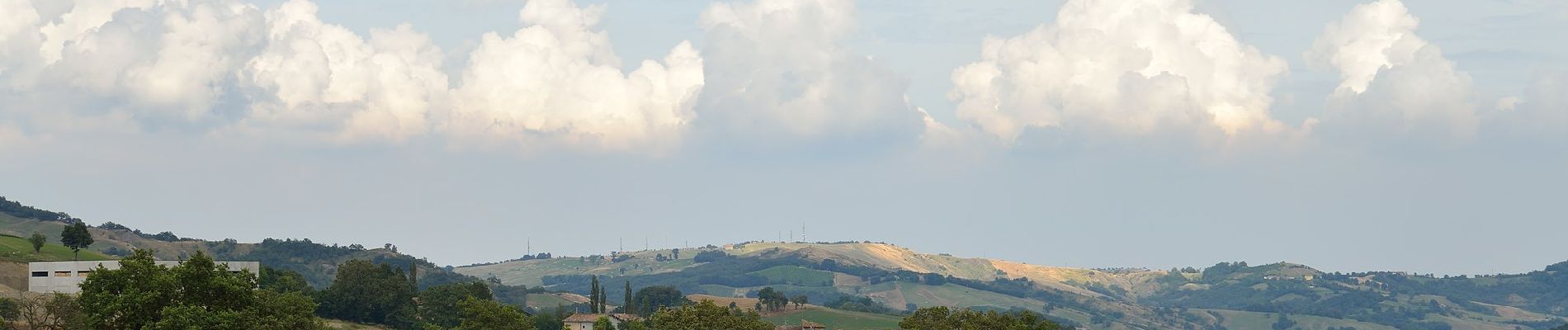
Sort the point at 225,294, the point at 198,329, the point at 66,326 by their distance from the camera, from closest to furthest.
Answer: the point at 198,329
the point at 225,294
the point at 66,326

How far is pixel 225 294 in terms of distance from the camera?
411ft

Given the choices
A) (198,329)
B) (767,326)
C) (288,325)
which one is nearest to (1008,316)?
(767,326)

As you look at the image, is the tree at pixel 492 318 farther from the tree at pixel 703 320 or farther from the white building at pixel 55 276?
the white building at pixel 55 276

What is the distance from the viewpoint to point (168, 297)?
407 feet

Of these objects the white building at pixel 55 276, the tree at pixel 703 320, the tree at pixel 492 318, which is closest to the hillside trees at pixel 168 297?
the tree at pixel 492 318

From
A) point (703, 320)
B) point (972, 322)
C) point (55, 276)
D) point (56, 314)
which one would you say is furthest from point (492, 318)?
point (55, 276)

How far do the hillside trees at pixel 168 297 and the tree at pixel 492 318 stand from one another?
1682 inches

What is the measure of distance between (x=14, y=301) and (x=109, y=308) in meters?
42.8

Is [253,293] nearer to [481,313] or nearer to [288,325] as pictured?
[288,325]

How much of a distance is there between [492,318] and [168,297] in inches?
2001

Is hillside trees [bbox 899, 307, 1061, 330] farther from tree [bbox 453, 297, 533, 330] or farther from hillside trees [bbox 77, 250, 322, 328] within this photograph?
hillside trees [bbox 77, 250, 322, 328]

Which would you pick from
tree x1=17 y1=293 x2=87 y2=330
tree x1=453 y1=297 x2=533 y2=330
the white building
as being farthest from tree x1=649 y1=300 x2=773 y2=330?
tree x1=17 y1=293 x2=87 y2=330

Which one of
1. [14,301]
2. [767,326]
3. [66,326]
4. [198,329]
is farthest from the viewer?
[767,326]

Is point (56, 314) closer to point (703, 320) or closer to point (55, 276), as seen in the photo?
point (55, 276)
